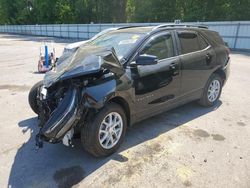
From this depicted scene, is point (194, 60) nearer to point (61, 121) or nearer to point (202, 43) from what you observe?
point (202, 43)

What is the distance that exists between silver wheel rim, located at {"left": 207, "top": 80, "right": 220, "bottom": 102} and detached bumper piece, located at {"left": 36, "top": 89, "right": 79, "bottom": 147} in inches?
133

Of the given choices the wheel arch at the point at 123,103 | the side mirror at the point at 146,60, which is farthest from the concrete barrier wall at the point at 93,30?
the wheel arch at the point at 123,103

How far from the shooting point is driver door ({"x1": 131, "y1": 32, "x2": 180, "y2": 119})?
3.62 metres

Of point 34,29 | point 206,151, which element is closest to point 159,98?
point 206,151

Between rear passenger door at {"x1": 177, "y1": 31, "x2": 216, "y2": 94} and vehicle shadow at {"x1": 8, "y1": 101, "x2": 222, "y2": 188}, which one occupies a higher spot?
rear passenger door at {"x1": 177, "y1": 31, "x2": 216, "y2": 94}

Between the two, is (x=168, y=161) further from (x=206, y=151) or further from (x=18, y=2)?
(x=18, y=2)

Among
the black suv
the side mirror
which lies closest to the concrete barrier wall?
the black suv

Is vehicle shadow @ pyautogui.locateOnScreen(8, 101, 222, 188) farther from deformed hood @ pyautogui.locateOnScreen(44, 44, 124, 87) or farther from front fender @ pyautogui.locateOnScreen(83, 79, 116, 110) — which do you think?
deformed hood @ pyautogui.locateOnScreen(44, 44, 124, 87)

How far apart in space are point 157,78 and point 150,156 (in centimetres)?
123

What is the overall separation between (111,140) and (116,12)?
34.3 meters

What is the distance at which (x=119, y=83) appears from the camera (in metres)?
3.27

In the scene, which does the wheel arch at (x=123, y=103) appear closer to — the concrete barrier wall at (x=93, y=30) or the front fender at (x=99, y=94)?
the front fender at (x=99, y=94)

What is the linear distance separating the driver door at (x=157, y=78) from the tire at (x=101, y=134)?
16.0 inches

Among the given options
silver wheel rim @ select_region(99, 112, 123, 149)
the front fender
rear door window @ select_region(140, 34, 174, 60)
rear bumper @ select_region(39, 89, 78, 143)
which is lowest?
silver wheel rim @ select_region(99, 112, 123, 149)
